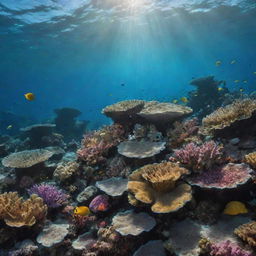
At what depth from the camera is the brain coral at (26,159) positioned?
8620 millimetres

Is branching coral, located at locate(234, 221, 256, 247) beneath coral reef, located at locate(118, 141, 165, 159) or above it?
above

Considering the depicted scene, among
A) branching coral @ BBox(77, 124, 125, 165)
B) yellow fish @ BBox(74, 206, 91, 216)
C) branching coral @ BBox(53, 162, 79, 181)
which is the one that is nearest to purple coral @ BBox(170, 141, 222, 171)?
yellow fish @ BBox(74, 206, 91, 216)

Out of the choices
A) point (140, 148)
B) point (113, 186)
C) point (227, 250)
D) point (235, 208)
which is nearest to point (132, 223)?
point (113, 186)

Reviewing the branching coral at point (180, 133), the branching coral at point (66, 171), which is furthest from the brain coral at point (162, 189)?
the branching coral at point (66, 171)

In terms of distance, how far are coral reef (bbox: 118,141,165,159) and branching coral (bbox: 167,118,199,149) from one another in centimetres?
56

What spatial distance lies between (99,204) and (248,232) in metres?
3.24

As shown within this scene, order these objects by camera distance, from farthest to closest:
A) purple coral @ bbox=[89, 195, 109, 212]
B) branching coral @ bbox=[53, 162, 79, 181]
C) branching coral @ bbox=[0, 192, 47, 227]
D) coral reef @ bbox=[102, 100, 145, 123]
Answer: coral reef @ bbox=[102, 100, 145, 123], branching coral @ bbox=[53, 162, 79, 181], purple coral @ bbox=[89, 195, 109, 212], branching coral @ bbox=[0, 192, 47, 227]

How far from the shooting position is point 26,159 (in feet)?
29.6

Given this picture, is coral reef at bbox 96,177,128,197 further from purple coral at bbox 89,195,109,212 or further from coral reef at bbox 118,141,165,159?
coral reef at bbox 118,141,165,159

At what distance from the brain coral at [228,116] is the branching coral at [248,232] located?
2826mm

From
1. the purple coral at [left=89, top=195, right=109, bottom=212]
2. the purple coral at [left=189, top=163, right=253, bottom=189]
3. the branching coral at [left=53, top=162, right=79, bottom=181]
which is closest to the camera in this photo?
the purple coral at [left=189, top=163, right=253, bottom=189]

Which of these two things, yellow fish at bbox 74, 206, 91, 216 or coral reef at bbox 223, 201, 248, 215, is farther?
yellow fish at bbox 74, 206, 91, 216

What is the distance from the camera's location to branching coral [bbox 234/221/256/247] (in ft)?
13.3

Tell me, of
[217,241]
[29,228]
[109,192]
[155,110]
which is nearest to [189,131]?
[155,110]
